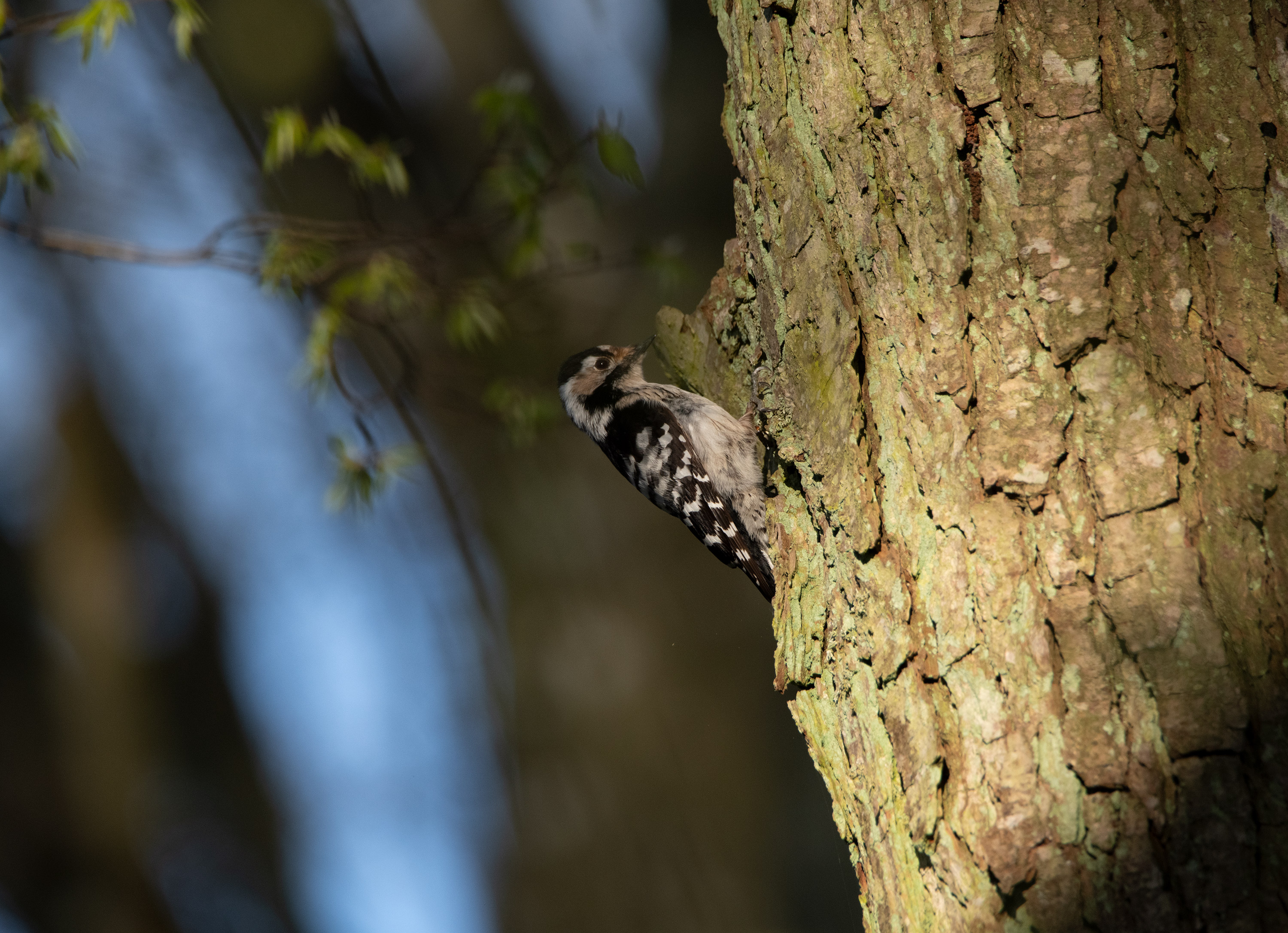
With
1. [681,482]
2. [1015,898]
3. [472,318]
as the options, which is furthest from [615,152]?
[1015,898]

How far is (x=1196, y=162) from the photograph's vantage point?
5.00 feet

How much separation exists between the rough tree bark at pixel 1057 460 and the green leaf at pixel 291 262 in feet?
10.6

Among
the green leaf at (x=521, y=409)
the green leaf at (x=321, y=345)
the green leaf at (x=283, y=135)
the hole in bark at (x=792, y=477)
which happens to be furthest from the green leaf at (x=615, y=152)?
the hole in bark at (x=792, y=477)

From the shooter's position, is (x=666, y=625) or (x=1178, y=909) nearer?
(x=1178, y=909)

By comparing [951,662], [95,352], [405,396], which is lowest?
[951,662]

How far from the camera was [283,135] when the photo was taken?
13.0 ft

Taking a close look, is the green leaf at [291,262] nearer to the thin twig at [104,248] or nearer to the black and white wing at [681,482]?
the thin twig at [104,248]

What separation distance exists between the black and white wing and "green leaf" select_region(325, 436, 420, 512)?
3.70ft

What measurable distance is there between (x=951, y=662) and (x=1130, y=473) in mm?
431

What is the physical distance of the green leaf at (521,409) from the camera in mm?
5234

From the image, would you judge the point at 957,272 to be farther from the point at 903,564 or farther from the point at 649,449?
the point at 649,449

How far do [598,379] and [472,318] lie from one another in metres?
0.75

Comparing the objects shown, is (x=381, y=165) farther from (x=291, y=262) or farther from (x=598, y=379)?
(x=598, y=379)

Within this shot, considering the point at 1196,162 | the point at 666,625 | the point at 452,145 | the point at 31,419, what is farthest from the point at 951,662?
the point at 31,419
